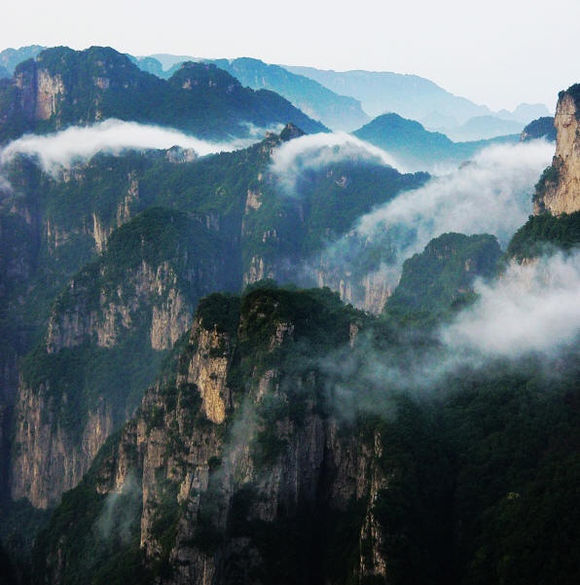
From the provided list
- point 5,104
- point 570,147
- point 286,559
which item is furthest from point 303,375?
point 5,104

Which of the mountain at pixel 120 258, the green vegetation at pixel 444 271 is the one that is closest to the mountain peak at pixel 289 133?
the mountain at pixel 120 258

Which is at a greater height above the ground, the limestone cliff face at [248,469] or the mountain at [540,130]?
the mountain at [540,130]

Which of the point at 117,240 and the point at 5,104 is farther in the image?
the point at 5,104

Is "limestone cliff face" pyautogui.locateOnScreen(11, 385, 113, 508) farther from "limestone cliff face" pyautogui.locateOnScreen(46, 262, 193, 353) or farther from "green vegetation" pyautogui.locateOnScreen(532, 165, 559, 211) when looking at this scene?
"green vegetation" pyautogui.locateOnScreen(532, 165, 559, 211)

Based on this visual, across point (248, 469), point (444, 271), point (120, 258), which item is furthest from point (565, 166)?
point (120, 258)

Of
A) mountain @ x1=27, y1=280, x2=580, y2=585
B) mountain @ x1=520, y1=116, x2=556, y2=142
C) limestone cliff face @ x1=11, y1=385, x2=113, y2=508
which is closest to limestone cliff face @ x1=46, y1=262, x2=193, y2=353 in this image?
limestone cliff face @ x1=11, y1=385, x2=113, y2=508

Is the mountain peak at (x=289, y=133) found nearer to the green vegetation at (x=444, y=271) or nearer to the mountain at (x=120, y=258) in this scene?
the mountain at (x=120, y=258)

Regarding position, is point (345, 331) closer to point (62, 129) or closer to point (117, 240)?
point (117, 240)
